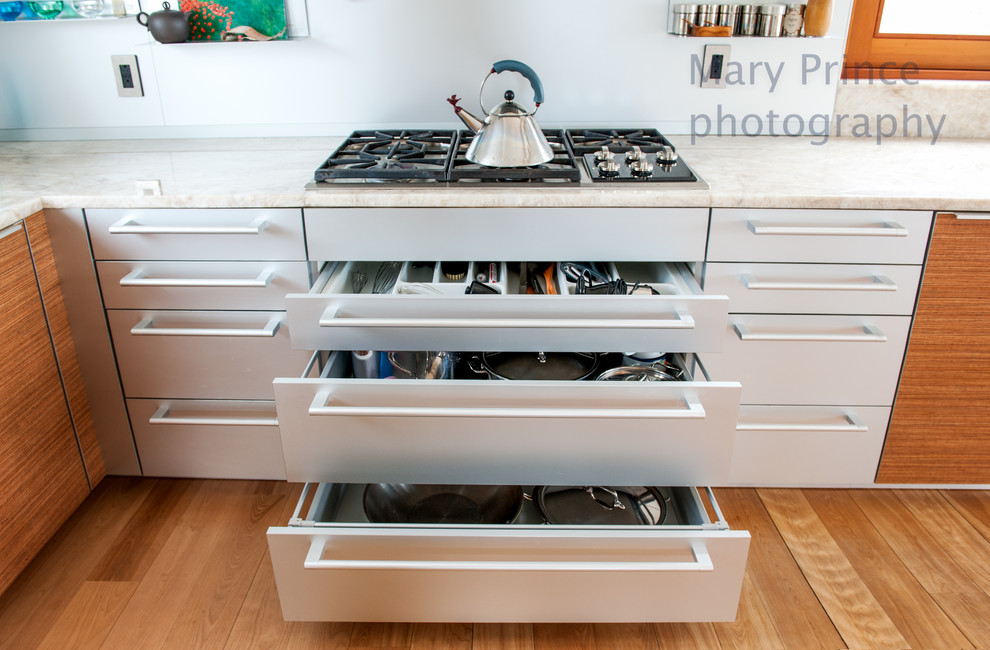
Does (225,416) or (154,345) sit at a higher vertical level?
(154,345)

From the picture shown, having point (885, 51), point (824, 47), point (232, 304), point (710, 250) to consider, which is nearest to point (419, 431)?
point (232, 304)

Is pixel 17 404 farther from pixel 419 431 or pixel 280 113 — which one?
pixel 280 113

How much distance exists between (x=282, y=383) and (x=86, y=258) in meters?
0.73

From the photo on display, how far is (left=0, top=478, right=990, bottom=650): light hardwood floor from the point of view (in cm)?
147

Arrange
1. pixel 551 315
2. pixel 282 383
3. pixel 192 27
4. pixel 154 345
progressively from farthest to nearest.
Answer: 1. pixel 192 27
2. pixel 154 345
3. pixel 551 315
4. pixel 282 383

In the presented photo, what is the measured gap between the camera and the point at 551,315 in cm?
134

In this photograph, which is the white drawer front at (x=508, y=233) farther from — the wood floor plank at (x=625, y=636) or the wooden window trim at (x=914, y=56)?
the wooden window trim at (x=914, y=56)

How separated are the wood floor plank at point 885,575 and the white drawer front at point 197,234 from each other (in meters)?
1.42

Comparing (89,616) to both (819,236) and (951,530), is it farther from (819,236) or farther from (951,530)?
(951,530)

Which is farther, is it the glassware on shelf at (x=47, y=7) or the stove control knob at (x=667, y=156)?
the glassware on shelf at (x=47, y=7)

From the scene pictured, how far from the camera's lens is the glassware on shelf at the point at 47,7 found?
1.95m

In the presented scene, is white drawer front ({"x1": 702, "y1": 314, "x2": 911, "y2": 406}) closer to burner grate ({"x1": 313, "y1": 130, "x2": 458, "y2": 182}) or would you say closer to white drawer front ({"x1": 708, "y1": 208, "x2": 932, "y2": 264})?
white drawer front ({"x1": 708, "y1": 208, "x2": 932, "y2": 264})

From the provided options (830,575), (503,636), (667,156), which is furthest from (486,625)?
(667,156)

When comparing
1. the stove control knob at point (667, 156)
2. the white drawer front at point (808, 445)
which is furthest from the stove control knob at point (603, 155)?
the white drawer front at point (808, 445)
